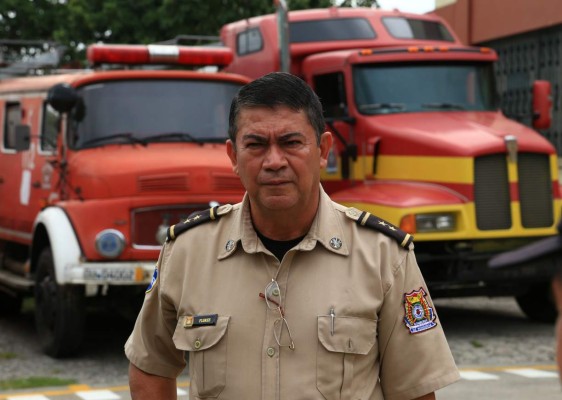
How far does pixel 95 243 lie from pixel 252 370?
6.91 m

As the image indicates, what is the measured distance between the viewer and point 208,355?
3.53 m

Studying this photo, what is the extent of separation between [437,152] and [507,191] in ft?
2.43

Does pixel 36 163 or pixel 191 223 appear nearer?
pixel 191 223

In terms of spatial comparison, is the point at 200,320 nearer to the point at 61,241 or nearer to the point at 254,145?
the point at 254,145

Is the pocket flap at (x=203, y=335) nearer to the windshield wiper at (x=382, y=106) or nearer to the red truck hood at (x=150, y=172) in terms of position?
the red truck hood at (x=150, y=172)

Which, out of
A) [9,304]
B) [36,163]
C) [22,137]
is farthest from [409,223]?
[9,304]

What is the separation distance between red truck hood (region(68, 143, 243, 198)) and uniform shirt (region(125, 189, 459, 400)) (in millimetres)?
6810

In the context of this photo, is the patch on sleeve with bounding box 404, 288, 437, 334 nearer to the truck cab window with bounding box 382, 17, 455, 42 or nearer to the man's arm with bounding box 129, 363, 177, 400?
the man's arm with bounding box 129, 363, 177, 400

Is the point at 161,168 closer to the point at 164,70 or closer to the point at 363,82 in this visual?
the point at 164,70

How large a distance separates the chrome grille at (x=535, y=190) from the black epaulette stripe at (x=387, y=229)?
8.73 metres

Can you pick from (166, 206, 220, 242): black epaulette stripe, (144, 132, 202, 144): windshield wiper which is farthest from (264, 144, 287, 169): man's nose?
(144, 132, 202, 144): windshield wiper

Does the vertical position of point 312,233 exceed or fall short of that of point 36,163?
it exceeds it

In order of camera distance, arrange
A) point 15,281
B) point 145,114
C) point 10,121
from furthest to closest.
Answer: point 10,121, point 15,281, point 145,114

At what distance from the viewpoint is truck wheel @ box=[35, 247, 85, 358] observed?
10375mm
